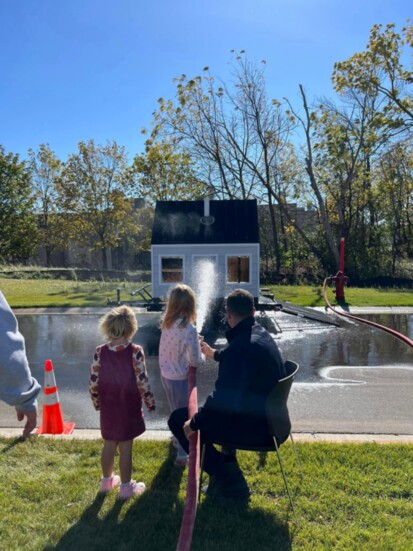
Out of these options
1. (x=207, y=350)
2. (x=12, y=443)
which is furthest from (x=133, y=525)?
(x=12, y=443)

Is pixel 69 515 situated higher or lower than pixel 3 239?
lower

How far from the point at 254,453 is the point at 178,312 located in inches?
57.2

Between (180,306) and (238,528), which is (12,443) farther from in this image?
(238,528)

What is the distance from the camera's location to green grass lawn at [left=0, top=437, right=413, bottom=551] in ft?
8.96

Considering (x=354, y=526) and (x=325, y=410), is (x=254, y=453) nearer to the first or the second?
(x=354, y=526)

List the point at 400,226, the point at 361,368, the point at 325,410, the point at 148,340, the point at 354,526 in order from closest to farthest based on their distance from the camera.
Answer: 1. the point at 354,526
2. the point at 325,410
3. the point at 361,368
4. the point at 148,340
5. the point at 400,226

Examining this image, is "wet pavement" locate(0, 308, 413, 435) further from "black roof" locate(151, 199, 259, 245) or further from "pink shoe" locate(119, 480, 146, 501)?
"black roof" locate(151, 199, 259, 245)

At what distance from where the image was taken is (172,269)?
1284 cm

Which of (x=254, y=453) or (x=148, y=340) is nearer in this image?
(x=254, y=453)

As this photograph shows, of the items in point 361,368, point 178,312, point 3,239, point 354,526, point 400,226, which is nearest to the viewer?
point 354,526

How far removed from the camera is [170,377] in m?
3.82

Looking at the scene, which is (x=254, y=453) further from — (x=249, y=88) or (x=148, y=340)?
(x=249, y=88)

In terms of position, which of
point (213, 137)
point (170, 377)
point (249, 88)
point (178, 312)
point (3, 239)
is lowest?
point (170, 377)

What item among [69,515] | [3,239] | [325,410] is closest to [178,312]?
[69,515]
